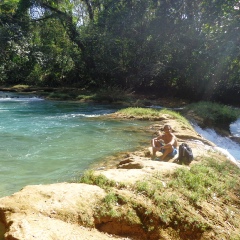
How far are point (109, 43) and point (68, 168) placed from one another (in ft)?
54.4

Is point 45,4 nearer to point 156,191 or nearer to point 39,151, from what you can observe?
point 39,151

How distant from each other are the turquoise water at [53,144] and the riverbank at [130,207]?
71.7 inches

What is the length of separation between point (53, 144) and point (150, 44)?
14921mm

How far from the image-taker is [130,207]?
14.5 feet

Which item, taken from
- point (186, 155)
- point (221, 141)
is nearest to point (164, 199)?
point (186, 155)

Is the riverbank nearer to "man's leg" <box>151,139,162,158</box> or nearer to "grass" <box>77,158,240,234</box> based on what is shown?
"grass" <box>77,158,240,234</box>

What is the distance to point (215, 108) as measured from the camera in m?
15.9

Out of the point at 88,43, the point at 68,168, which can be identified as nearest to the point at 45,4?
the point at 88,43

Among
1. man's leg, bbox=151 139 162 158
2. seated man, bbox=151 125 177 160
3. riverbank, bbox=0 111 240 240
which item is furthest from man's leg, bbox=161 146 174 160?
riverbank, bbox=0 111 240 240

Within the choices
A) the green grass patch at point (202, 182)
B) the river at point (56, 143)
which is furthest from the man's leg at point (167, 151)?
the river at point (56, 143)

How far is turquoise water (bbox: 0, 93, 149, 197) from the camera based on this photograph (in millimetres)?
6758

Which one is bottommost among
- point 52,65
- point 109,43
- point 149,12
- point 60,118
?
point 60,118

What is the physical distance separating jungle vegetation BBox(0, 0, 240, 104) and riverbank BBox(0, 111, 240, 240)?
1444 centimetres

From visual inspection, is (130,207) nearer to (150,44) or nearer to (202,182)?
(202,182)
